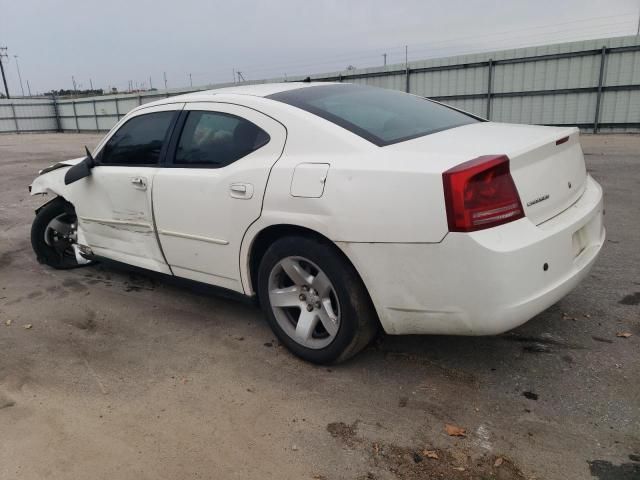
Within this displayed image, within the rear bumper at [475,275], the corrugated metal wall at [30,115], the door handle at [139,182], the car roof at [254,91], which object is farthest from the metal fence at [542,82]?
the corrugated metal wall at [30,115]

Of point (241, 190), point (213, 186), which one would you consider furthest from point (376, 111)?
point (213, 186)

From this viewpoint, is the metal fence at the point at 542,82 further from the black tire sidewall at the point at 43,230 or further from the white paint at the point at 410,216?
the black tire sidewall at the point at 43,230

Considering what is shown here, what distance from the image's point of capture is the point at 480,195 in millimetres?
2416

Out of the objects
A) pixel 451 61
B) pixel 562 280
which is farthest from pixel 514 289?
pixel 451 61

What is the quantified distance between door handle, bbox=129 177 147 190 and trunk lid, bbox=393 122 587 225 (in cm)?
193

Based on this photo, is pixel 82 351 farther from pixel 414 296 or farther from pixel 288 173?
pixel 414 296

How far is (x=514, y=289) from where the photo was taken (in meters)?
2.42

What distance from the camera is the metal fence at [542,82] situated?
51.9 feet

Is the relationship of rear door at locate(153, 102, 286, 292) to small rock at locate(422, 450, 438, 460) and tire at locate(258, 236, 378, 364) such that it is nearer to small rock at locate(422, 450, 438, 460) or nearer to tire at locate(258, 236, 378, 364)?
tire at locate(258, 236, 378, 364)

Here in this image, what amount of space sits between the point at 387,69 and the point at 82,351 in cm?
1888

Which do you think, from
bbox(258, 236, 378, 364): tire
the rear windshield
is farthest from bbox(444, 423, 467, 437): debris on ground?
the rear windshield

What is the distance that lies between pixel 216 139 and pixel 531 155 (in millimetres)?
1908

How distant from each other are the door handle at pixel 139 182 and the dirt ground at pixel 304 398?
3.25 ft

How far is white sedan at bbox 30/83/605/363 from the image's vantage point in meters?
2.45
